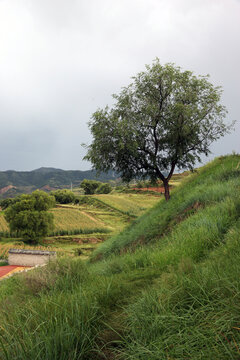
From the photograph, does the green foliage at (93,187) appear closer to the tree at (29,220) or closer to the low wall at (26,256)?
the tree at (29,220)

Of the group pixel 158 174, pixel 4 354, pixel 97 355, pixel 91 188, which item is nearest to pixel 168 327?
pixel 97 355

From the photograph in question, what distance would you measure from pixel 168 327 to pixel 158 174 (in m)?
16.3

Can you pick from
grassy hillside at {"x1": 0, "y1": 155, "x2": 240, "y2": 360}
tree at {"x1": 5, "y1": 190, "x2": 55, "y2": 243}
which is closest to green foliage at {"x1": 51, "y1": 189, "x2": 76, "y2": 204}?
tree at {"x1": 5, "y1": 190, "x2": 55, "y2": 243}

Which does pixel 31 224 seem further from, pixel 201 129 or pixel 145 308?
pixel 145 308

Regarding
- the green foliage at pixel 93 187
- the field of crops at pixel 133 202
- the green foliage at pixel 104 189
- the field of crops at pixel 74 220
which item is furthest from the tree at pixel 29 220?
the green foliage at pixel 104 189

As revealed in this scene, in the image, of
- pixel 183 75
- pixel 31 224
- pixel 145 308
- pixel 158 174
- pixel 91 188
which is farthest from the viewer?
pixel 91 188

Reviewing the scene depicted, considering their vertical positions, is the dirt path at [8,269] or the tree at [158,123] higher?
the tree at [158,123]

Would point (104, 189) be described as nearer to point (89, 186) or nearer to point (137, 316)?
point (89, 186)

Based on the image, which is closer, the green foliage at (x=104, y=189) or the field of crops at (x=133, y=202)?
the field of crops at (x=133, y=202)

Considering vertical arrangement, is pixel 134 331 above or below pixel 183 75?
below

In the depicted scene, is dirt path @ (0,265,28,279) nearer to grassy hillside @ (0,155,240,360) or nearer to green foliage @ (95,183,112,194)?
grassy hillside @ (0,155,240,360)

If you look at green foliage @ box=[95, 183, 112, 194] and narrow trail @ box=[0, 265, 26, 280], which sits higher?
green foliage @ box=[95, 183, 112, 194]

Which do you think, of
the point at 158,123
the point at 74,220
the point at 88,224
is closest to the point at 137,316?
the point at 158,123

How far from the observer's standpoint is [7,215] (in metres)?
51.5
